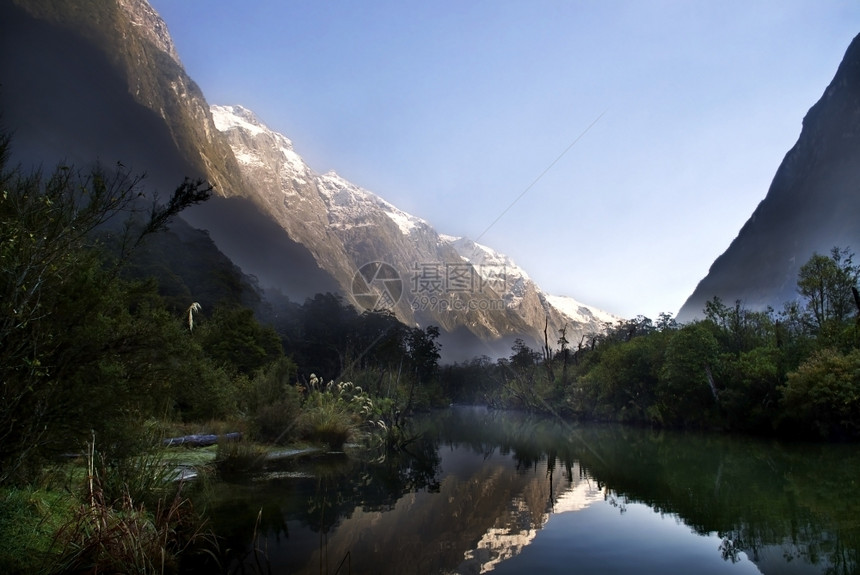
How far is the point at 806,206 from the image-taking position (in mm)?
149125

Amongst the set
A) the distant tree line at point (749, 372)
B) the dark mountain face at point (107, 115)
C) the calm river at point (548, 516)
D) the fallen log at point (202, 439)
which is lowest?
the fallen log at point (202, 439)

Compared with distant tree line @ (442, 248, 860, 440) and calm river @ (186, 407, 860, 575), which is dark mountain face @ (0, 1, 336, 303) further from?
calm river @ (186, 407, 860, 575)

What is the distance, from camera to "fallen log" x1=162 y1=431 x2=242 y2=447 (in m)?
21.5

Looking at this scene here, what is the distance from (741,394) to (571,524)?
102 ft

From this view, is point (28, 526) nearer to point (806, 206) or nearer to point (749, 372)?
point (749, 372)

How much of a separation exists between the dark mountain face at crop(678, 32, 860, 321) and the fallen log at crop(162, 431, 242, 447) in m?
142

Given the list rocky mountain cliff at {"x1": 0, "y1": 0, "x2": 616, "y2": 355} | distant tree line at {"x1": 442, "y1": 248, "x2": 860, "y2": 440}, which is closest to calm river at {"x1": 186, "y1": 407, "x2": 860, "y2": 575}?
distant tree line at {"x1": 442, "y1": 248, "x2": 860, "y2": 440}

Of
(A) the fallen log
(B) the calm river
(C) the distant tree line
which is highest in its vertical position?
(C) the distant tree line

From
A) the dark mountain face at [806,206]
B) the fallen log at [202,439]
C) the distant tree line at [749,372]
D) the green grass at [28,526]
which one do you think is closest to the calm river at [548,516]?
the green grass at [28,526]

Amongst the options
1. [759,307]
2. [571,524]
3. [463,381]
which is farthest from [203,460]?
[759,307]

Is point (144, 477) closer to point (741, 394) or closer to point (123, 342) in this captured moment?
point (123, 342)

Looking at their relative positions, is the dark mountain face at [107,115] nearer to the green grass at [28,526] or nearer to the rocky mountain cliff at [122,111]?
the rocky mountain cliff at [122,111]

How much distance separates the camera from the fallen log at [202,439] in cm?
2148

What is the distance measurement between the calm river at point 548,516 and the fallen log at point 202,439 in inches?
127
